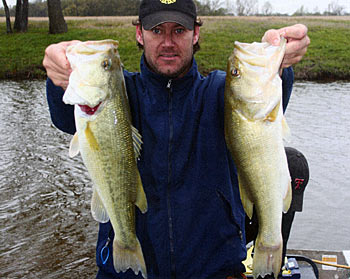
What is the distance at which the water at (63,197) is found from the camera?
19.6 feet

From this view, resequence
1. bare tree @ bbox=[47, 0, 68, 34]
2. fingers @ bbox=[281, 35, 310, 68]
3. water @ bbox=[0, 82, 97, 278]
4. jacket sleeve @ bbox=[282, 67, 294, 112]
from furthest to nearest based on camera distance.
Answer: bare tree @ bbox=[47, 0, 68, 34], water @ bbox=[0, 82, 97, 278], jacket sleeve @ bbox=[282, 67, 294, 112], fingers @ bbox=[281, 35, 310, 68]

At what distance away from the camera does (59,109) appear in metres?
2.98

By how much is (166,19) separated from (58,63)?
0.87 meters

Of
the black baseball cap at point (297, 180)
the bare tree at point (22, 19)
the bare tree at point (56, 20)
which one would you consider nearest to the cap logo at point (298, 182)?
the black baseball cap at point (297, 180)

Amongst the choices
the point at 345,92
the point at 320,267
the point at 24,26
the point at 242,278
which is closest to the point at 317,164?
the point at 320,267

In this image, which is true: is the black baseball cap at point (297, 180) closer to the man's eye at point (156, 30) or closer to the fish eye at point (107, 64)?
the man's eye at point (156, 30)

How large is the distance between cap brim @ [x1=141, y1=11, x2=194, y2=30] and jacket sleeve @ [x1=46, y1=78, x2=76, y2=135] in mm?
779

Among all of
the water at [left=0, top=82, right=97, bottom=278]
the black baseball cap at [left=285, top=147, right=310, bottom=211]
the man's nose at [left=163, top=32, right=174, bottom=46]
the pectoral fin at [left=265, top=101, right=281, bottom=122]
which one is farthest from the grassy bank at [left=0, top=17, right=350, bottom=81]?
the pectoral fin at [left=265, top=101, right=281, bottom=122]

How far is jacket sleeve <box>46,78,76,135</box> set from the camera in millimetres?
2920

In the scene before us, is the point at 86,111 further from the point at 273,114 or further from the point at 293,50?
the point at 293,50

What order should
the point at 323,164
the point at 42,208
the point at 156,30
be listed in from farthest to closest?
the point at 323,164 → the point at 42,208 → the point at 156,30

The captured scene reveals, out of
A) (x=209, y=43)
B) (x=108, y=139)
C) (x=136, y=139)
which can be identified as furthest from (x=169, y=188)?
(x=209, y=43)

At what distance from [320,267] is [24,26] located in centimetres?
3212

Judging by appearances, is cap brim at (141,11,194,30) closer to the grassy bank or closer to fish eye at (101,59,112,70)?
fish eye at (101,59,112,70)
